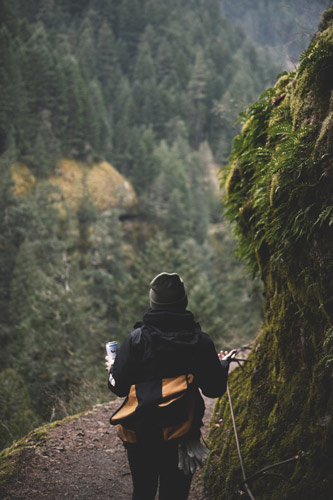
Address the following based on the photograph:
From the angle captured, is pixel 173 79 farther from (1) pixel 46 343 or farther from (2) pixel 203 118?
(1) pixel 46 343

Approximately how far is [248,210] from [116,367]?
246 cm

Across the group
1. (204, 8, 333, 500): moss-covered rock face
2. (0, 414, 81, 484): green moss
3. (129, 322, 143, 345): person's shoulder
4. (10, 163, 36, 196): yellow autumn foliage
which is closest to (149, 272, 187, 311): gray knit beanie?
(129, 322, 143, 345): person's shoulder

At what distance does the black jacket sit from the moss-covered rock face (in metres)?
0.94

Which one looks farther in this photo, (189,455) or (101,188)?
(101,188)

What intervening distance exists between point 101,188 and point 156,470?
5103 cm

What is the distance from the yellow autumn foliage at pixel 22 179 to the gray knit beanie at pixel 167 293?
43714 millimetres

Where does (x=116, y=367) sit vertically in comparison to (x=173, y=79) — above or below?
below

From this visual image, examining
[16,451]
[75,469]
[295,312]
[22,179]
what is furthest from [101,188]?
[295,312]

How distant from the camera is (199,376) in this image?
2.55m

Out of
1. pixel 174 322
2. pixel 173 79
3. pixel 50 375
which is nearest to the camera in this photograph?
pixel 174 322

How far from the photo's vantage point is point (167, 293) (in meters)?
2.50

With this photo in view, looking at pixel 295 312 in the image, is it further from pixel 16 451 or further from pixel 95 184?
pixel 95 184

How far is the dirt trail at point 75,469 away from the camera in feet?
14.3

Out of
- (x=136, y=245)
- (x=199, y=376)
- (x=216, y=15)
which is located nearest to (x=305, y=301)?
(x=199, y=376)
